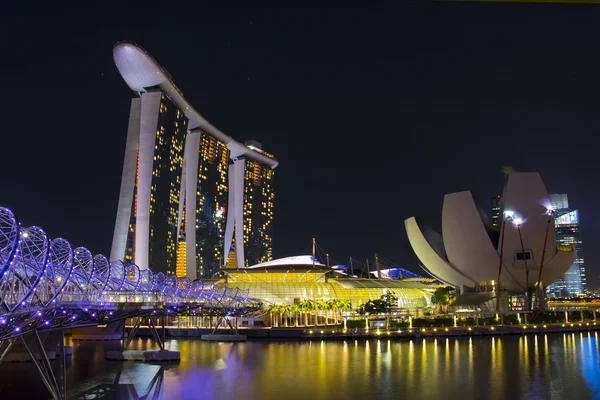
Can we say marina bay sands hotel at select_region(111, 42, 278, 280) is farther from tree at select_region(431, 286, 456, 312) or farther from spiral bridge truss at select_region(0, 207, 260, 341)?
tree at select_region(431, 286, 456, 312)

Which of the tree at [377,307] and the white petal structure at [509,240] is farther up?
the white petal structure at [509,240]

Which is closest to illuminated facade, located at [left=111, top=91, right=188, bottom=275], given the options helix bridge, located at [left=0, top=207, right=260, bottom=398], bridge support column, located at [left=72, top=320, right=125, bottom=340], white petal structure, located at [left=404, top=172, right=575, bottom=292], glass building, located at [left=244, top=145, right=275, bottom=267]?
bridge support column, located at [left=72, top=320, right=125, bottom=340]

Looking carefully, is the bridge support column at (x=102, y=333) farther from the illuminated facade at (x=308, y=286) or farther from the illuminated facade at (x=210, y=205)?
the illuminated facade at (x=210, y=205)

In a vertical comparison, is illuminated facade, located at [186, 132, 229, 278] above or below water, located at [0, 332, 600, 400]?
above

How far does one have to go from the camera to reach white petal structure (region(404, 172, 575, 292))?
68875 mm

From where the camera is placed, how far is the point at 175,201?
8525 centimetres

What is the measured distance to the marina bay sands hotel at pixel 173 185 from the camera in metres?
72.6

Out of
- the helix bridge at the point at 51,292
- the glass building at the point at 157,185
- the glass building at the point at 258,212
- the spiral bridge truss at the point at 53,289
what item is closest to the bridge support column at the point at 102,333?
the spiral bridge truss at the point at 53,289

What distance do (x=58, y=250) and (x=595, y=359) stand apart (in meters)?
30.4

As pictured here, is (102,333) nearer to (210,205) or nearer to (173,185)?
(173,185)

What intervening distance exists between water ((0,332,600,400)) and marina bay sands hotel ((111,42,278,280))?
31.2 metres

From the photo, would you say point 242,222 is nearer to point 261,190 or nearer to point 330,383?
point 261,190

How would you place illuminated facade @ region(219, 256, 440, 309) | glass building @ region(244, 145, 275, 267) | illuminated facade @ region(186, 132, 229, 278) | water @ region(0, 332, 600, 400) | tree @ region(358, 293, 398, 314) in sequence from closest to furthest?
water @ region(0, 332, 600, 400) → tree @ region(358, 293, 398, 314) → illuminated facade @ region(219, 256, 440, 309) → illuminated facade @ region(186, 132, 229, 278) → glass building @ region(244, 145, 275, 267)

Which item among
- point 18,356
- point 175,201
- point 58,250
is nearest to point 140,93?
point 175,201
